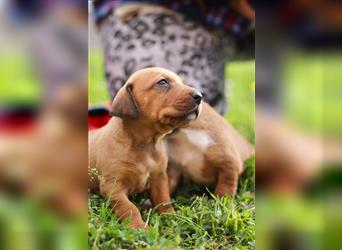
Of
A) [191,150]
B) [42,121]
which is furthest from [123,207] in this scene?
[42,121]

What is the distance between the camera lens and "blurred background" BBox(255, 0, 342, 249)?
0.77 meters

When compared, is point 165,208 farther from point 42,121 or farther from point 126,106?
point 42,121

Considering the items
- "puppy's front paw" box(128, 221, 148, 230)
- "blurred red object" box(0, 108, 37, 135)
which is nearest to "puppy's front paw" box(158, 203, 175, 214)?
"puppy's front paw" box(128, 221, 148, 230)

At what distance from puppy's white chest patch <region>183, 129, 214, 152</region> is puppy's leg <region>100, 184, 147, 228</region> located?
271 millimetres

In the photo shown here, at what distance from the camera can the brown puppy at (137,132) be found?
1102 mm

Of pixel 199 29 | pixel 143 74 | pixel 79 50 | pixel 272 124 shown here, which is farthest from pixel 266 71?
pixel 199 29

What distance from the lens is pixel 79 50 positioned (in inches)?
28.3

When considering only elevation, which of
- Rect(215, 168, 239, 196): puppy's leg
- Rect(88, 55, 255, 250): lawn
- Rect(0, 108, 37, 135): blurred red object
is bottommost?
Rect(88, 55, 255, 250): lawn

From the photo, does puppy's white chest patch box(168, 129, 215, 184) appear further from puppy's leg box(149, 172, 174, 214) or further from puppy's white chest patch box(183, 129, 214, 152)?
puppy's leg box(149, 172, 174, 214)

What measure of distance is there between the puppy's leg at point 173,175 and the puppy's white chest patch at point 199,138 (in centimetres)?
9

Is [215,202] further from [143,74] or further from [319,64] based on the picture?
[319,64]

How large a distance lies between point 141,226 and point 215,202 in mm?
231

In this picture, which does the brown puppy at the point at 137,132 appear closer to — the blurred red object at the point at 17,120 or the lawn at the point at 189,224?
the lawn at the point at 189,224

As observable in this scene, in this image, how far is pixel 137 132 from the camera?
117cm
